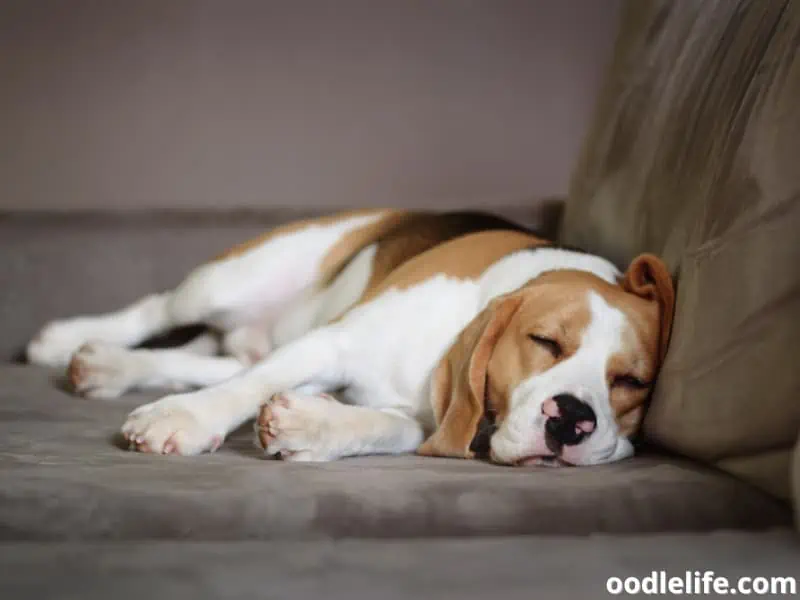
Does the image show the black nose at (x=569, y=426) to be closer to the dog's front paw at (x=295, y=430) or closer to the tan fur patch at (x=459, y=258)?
the dog's front paw at (x=295, y=430)

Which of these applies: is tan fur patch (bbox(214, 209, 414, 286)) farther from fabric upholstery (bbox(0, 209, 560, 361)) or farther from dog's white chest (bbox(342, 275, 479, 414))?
dog's white chest (bbox(342, 275, 479, 414))

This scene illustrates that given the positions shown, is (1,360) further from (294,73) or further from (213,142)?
(294,73)

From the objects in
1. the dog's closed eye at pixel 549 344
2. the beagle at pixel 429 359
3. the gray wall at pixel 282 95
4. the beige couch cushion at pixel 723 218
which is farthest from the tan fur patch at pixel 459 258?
the gray wall at pixel 282 95

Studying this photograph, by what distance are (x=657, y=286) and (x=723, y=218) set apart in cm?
24

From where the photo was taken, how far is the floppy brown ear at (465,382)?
1.49 meters

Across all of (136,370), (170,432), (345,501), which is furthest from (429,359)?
(136,370)

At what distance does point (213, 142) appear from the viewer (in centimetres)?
305

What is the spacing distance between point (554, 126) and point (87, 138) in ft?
5.15

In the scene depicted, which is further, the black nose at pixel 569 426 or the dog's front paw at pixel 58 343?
the dog's front paw at pixel 58 343

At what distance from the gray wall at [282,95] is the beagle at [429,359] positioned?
2.51 feet

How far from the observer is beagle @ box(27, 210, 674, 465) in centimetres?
142

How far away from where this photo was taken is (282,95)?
119 inches

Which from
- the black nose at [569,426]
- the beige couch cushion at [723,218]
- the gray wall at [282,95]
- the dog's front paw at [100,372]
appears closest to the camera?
the beige couch cushion at [723,218]

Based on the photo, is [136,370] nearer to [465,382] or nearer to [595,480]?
[465,382]
